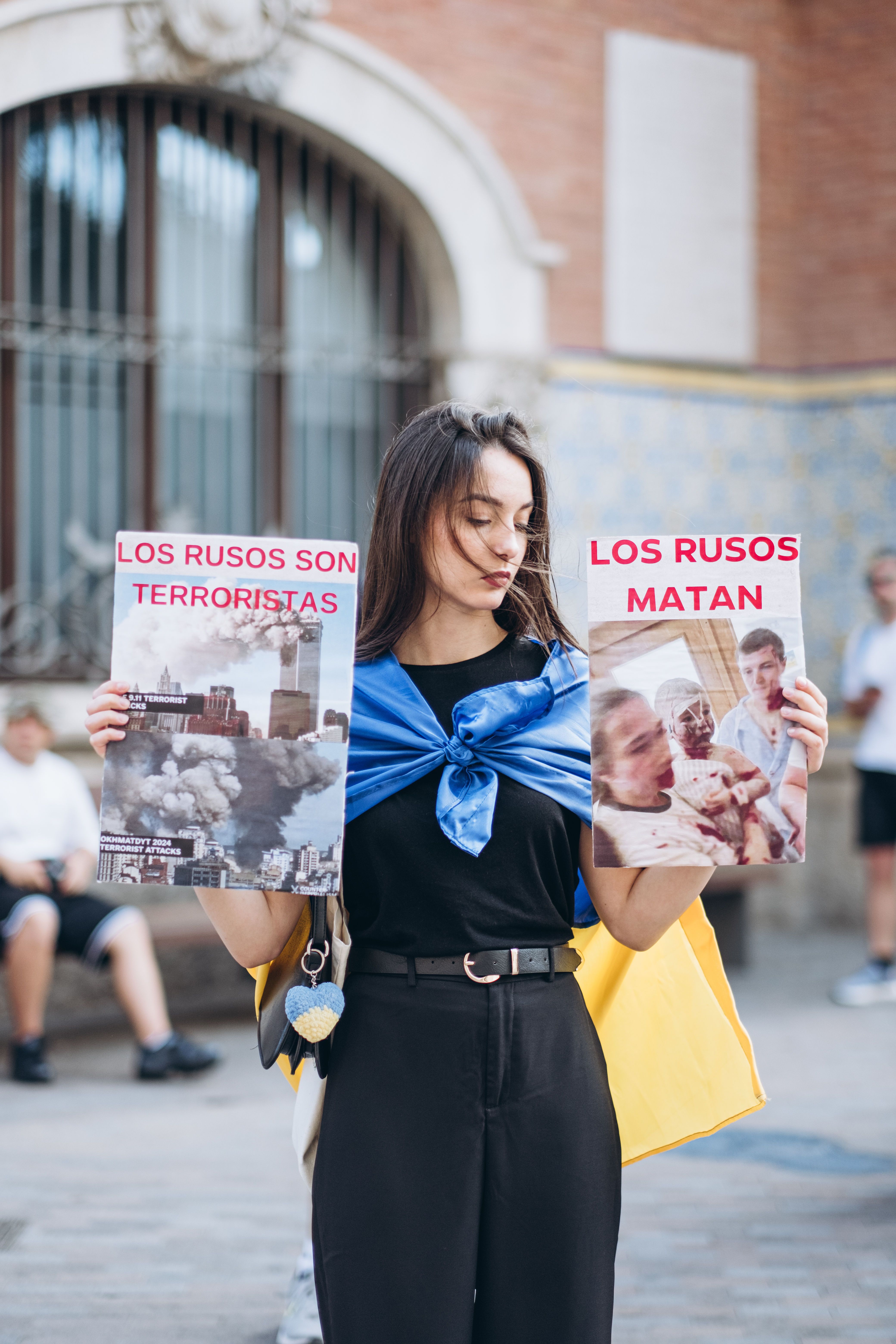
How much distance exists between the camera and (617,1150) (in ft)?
7.00

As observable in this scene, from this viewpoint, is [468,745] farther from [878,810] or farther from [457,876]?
[878,810]

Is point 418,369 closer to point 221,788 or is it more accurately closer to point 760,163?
point 760,163

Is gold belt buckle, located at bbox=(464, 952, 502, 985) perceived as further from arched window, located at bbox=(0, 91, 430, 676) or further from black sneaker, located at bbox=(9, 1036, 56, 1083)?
arched window, located at bbox=(0, 91, 430, 676)

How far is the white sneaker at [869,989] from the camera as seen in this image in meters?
7.14

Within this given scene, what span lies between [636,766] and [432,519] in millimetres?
489

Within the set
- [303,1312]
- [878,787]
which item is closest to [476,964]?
[303,1312]

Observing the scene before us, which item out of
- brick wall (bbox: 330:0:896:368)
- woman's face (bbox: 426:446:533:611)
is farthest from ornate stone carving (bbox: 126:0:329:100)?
woman's face (bbox: 426:446:533:611)

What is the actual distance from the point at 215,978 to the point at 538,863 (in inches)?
219

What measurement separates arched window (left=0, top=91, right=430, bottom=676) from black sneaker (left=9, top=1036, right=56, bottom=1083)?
213 cm

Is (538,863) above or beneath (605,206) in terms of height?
beneath

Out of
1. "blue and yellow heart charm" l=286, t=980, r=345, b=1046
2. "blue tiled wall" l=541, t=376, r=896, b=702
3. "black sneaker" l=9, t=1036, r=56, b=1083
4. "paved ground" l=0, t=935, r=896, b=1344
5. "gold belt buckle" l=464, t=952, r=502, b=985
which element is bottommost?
"paved ground" l=0, t=935, r=896, b=1344

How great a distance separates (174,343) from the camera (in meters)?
7.82

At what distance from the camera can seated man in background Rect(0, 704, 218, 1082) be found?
A: 5.88 metres

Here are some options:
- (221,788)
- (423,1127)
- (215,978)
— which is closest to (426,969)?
(423,1127)
